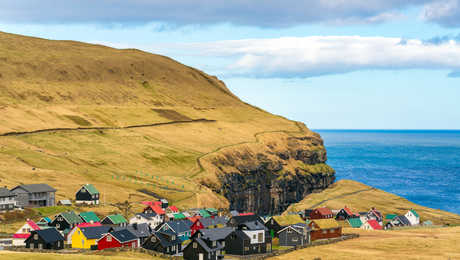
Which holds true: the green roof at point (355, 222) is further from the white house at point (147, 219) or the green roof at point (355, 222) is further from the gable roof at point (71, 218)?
the gable roof at point (71, 218)

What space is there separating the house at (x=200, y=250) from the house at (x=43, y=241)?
65.5ft

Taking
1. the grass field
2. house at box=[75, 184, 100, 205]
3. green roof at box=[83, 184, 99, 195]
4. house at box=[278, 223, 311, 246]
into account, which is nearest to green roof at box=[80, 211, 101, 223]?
house at box=[75, 184, 100, 205]

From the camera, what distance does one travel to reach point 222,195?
187m

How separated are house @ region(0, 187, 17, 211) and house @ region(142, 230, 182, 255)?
43158 millimetres

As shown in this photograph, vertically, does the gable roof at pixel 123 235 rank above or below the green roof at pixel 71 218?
below

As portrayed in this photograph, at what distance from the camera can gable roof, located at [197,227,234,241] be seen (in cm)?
9662

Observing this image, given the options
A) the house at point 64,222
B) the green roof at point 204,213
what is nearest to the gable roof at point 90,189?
the green roof at point 204,213

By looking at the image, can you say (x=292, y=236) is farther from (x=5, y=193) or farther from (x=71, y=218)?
(x=5, y=193)

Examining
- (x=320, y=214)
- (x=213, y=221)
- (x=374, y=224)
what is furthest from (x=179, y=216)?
(x=374, y=224)

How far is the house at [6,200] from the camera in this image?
423ft

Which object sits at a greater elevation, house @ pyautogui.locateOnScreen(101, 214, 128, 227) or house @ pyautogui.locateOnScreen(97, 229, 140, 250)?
house @ pyautogui.locateOnScreen(101, 214, 128, 227)

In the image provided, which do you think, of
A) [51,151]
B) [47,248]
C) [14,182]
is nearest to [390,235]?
[47,248]

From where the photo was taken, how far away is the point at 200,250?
92.1 m

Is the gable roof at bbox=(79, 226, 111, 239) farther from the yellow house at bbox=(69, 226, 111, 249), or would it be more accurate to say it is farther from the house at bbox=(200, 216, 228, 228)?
the house at bbox=(200, 216, 228, 228)
